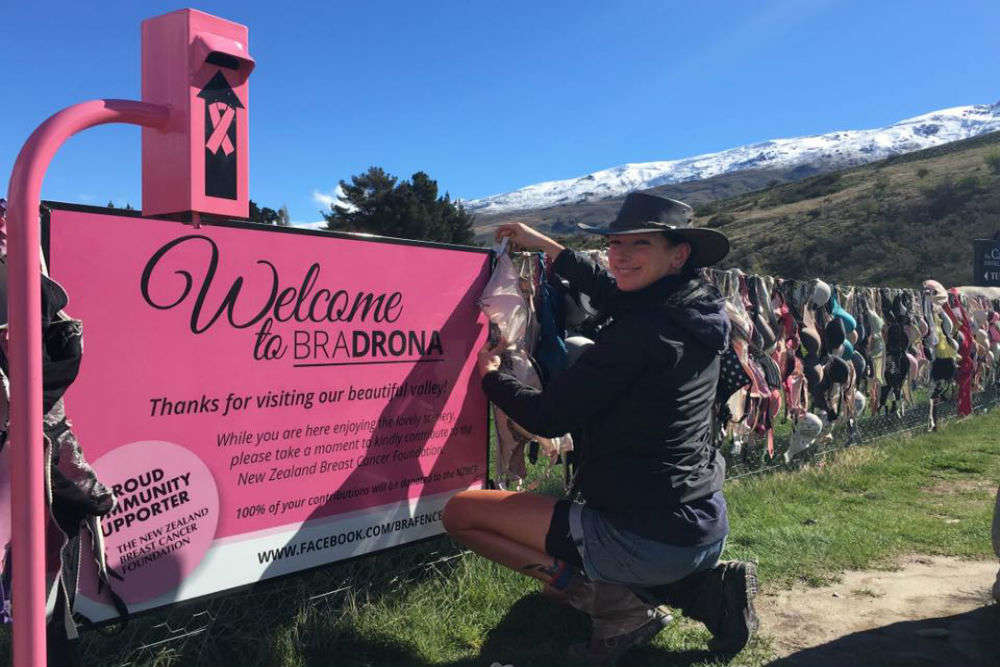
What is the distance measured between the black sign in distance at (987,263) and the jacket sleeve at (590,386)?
14150 mm

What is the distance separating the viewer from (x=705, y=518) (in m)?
3.25

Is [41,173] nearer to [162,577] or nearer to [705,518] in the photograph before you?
[162,577]

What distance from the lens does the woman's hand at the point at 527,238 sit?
13.0 ft

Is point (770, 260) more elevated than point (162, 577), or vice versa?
point (770, 260)

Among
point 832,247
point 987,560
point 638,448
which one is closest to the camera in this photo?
point 638,448

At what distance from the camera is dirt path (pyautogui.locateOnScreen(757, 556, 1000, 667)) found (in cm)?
354

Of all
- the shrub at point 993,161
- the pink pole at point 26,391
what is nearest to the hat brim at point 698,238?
the pink pole at point 26,391

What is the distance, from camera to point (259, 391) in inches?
122

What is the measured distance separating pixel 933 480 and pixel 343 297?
20.6 ft

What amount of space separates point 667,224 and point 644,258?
17 centimetres

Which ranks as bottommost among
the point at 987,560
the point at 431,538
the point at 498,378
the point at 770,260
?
the point at 987,560

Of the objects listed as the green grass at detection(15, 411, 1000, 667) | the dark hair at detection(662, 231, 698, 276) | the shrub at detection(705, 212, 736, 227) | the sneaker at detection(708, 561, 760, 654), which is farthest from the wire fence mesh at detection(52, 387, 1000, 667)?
the shrub at detection(705, 212, 736, 227)

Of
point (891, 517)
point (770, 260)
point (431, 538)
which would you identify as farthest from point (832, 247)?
point (431, 538)

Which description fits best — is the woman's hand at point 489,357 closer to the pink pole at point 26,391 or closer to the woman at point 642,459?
the woman at point 642,459
